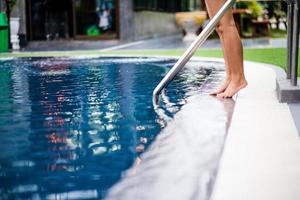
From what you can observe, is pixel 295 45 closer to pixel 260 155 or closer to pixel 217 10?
pixel 217 10

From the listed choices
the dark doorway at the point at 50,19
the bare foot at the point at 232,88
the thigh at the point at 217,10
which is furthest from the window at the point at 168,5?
the bare foot at the point at 232,88

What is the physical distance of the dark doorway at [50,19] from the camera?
14.6 metres

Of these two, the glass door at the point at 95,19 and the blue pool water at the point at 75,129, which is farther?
the glass door at the point at 95,19

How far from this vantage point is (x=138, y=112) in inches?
122

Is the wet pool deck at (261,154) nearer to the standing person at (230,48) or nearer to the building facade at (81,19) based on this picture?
the standing person at (230,48)

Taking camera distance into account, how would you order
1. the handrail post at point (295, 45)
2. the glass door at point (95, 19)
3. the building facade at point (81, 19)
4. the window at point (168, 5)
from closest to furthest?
the handrail post at point (295, 45), the building facade at point (81, 19), the glass door at point (95, 19), the window at point (168, 5)

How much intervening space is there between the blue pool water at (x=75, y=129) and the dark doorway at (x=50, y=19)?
377 inches

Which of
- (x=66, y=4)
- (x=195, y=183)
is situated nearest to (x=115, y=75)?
(x=195, y=183)

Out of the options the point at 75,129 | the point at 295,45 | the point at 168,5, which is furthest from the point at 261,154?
the point at 168,5

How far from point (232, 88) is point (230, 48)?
0.86 ft

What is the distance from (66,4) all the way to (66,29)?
698 mm

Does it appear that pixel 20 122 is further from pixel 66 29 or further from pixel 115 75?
pixel 66 29

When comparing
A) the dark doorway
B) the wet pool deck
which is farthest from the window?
the wet pool deck

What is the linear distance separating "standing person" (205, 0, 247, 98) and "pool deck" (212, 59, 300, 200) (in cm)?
29
